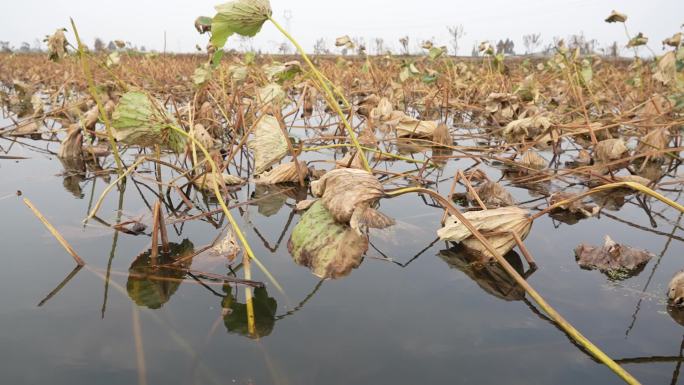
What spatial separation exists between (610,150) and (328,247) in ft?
3.64

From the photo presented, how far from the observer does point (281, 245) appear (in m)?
0.79

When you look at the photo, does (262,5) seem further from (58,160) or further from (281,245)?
(58,160)

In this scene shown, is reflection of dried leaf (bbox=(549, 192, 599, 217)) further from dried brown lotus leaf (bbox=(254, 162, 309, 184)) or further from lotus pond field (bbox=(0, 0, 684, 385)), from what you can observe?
dried brown lotus leaf (bbox=(254, 162, 309, 184))

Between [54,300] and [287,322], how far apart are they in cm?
32

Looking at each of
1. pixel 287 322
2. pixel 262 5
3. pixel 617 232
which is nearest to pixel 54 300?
pixel 287 322

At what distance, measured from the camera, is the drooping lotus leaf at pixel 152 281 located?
1.90ft

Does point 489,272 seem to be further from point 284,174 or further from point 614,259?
point 284,174

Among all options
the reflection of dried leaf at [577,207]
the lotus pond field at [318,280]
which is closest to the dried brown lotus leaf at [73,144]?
the lotus pond field at [318,280]

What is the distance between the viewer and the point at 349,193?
0.60m

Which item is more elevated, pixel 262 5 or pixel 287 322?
pixel 262 5

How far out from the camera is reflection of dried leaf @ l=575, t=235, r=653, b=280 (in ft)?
2.30

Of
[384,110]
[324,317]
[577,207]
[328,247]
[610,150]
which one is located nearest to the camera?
[324,317]

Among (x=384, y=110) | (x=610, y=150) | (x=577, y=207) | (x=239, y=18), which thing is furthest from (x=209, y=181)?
(x=610, y=150)

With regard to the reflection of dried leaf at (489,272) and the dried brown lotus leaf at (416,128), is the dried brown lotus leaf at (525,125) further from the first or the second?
the reflection of dried leaf at (489,272)
